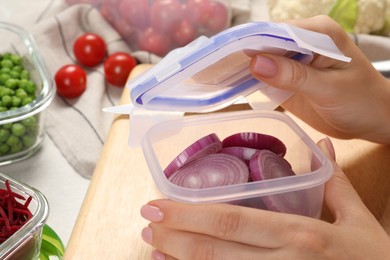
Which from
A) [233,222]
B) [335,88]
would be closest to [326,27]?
[335,88]

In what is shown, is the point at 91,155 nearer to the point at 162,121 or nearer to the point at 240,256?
the point at 162,121

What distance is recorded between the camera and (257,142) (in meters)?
0.84

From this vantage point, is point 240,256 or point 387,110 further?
point 387,110

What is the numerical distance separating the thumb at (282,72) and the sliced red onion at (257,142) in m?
0.07

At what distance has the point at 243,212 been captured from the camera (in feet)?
2.40

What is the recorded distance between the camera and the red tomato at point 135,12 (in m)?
1.54

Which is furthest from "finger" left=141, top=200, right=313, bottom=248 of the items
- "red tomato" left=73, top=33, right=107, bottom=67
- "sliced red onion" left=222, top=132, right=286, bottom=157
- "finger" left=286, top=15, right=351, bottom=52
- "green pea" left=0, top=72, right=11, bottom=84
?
"red tomato" left=73, top=33, right=107, bottom=67

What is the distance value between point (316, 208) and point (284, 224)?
0.10m

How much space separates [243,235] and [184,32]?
2.86ft

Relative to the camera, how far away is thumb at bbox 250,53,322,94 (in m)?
0.78

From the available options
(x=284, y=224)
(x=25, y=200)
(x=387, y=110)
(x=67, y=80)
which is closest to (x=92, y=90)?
(x=67, y=80)

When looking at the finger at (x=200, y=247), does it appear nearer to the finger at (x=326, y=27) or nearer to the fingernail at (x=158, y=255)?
the fingernail at (x=158, y=255)

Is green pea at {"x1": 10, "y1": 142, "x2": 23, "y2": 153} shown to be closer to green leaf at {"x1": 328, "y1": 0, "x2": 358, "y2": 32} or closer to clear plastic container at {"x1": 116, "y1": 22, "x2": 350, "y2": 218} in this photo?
clear plastic container at {"x1": 116, "y1": 22, "x2": 350, "y2": 218}

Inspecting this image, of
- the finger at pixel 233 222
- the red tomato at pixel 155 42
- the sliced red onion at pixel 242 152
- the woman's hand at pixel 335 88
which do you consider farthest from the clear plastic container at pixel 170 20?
the finger at pixel 233 222
